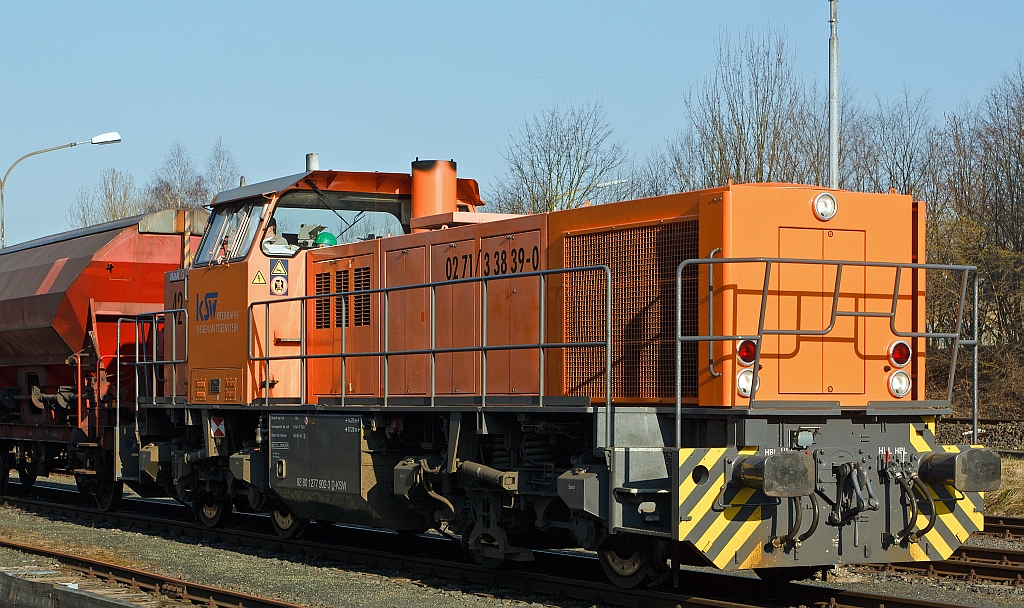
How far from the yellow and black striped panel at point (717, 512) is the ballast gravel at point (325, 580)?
3.73 ft

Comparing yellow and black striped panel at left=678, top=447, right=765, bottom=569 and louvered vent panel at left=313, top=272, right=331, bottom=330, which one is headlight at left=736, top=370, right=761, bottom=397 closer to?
yellow and black striped panel at left=678, top=447, right=765, bottom=569

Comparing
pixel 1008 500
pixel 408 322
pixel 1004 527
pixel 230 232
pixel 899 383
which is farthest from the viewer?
pixel 1008 500

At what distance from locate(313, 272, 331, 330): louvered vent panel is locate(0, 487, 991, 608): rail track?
2.25 metres

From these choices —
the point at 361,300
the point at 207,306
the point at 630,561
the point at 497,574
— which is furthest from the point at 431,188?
the point at 630,561

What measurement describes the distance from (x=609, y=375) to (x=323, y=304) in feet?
15.5

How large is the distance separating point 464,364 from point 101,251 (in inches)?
274

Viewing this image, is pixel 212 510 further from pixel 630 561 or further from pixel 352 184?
pixel 630 561

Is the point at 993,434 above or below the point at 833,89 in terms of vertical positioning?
below

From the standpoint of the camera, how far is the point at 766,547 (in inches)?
285

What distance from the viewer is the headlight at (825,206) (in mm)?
7918

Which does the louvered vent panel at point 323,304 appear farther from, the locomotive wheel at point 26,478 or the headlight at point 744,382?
the locomotive wheel at point 26,478

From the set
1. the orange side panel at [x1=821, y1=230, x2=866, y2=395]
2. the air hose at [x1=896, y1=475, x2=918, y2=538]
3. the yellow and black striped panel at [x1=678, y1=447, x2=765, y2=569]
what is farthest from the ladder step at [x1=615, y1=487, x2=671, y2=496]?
the air hose at [x1=896, y1=475, x2=918, y2=538]

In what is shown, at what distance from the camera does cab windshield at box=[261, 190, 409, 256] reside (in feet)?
37.7

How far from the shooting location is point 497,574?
30.2ft
